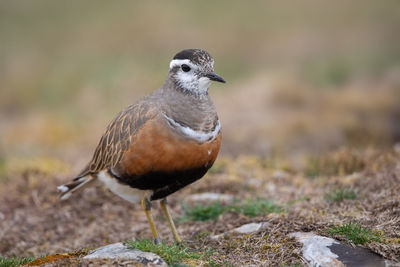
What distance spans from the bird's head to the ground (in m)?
1.81


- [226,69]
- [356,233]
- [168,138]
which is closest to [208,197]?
[168,138]

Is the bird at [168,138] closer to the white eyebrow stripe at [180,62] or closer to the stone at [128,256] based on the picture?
the white eyebrow stripe at [180,62]

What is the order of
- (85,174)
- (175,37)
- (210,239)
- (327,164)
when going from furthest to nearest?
(175,37)
(327,164)
(85,174)
(210,239)

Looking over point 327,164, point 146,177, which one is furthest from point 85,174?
point 327,164

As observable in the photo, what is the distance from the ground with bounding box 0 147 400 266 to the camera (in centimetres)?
538

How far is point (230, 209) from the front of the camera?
683 cm

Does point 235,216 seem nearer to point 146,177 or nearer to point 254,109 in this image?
point 146,177

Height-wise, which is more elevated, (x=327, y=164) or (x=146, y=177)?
(x=146, y=177)

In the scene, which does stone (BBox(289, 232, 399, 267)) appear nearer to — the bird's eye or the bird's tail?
the bird's eye

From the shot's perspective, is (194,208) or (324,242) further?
(194,208)

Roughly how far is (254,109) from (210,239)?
7.68 metres

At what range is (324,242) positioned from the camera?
16.3 feet

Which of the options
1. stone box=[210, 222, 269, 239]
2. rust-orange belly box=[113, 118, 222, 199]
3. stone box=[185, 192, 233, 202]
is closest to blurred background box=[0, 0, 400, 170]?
stone box=[185, 192, 233, 202]

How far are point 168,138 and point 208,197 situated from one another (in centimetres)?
239
